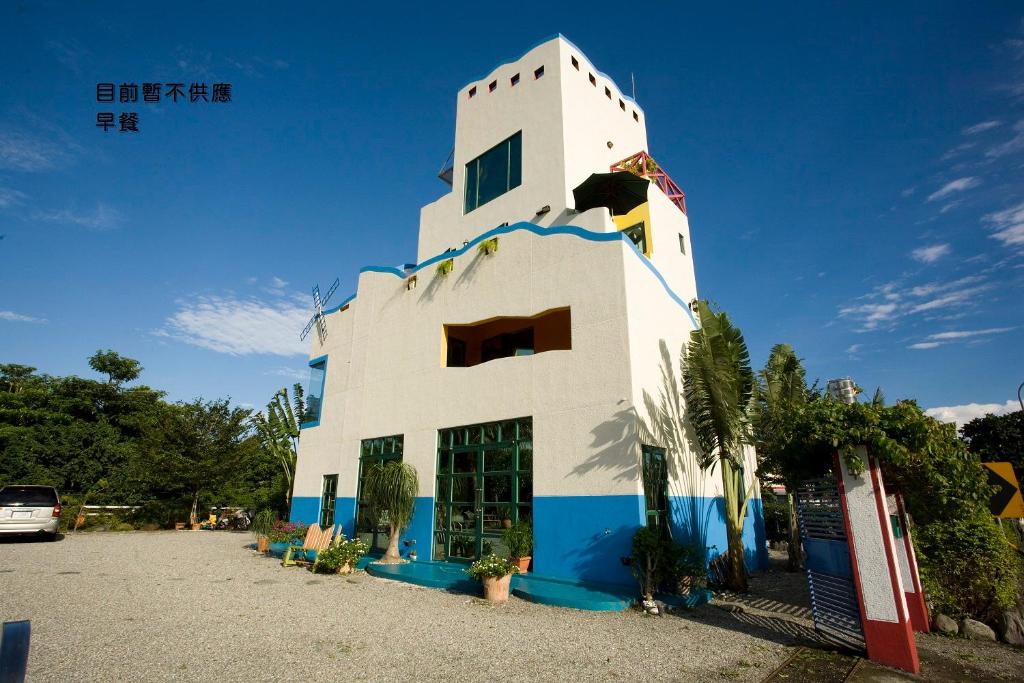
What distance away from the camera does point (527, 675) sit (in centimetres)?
548

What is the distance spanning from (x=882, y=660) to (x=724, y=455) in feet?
17.1

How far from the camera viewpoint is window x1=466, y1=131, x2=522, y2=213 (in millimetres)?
17188

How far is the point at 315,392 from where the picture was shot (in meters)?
19.1

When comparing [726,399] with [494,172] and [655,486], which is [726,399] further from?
[494,172]

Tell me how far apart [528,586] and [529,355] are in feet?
16.9

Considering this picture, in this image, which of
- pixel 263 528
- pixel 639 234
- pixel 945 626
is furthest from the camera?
pixel 263 528

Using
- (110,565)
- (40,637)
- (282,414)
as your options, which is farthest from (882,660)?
(282,414)

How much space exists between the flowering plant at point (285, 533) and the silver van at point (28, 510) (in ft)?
22.2

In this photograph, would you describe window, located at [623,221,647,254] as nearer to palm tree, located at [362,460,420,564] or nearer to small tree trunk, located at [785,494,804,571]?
small tree trunk, located at [785,494,804,571]

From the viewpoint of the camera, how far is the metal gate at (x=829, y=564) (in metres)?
6.46

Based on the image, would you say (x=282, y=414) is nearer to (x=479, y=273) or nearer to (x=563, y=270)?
(x=479, y=273)

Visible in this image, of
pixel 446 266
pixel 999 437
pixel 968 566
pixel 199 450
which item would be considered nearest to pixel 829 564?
pixel 968 566

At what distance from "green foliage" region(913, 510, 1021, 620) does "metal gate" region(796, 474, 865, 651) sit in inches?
84.5

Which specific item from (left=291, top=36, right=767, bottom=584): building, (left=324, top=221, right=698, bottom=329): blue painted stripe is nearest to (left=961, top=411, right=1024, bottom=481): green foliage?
(left=291, top=36, right=767, bottom=584): building
